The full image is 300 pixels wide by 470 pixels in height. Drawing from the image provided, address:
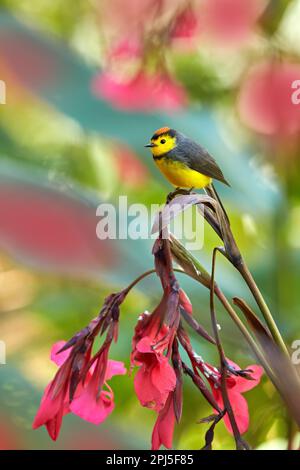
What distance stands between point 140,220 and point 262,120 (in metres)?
0.19

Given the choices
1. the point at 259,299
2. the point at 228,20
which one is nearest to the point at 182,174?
the point at 259,299

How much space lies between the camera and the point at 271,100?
701mm

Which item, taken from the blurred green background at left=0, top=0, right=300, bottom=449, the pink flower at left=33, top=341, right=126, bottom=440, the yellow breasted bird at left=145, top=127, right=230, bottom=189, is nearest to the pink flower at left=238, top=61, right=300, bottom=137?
the blurred green background at left=0, top=0, right=300, bottom=449

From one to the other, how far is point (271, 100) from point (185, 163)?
14.7 inches

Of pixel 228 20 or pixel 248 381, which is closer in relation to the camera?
pixel 248 381

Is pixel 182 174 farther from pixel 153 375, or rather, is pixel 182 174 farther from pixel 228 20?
pixel 228 20

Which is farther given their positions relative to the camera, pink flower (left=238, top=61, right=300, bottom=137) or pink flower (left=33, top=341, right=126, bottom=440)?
pink flower (left=238, top=61, right=300, bottom=137)

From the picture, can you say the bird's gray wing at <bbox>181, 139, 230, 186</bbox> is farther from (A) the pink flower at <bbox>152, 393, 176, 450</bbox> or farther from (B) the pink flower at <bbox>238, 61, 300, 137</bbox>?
(B) the pink flower at <bbox>238, 61, 300, 137</bbox>

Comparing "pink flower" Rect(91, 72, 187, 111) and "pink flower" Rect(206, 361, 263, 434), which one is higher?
"pink flower" Rect(91, 72, 187, 111)

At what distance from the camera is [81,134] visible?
783 millimetres

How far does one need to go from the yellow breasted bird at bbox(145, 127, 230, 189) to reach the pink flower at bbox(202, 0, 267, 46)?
0.38 metres

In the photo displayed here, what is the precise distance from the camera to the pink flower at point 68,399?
0.28 m

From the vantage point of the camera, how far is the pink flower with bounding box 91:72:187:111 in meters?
0.65

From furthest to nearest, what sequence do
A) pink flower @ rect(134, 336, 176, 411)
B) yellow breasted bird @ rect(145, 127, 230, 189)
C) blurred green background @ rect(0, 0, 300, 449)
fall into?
blurred green background @ rect(0, 0, 300, 449) < yellow breasted bird @ rect(145, 127, 230, 189) < pink flower @ rect(134, 336, 176, 411)
